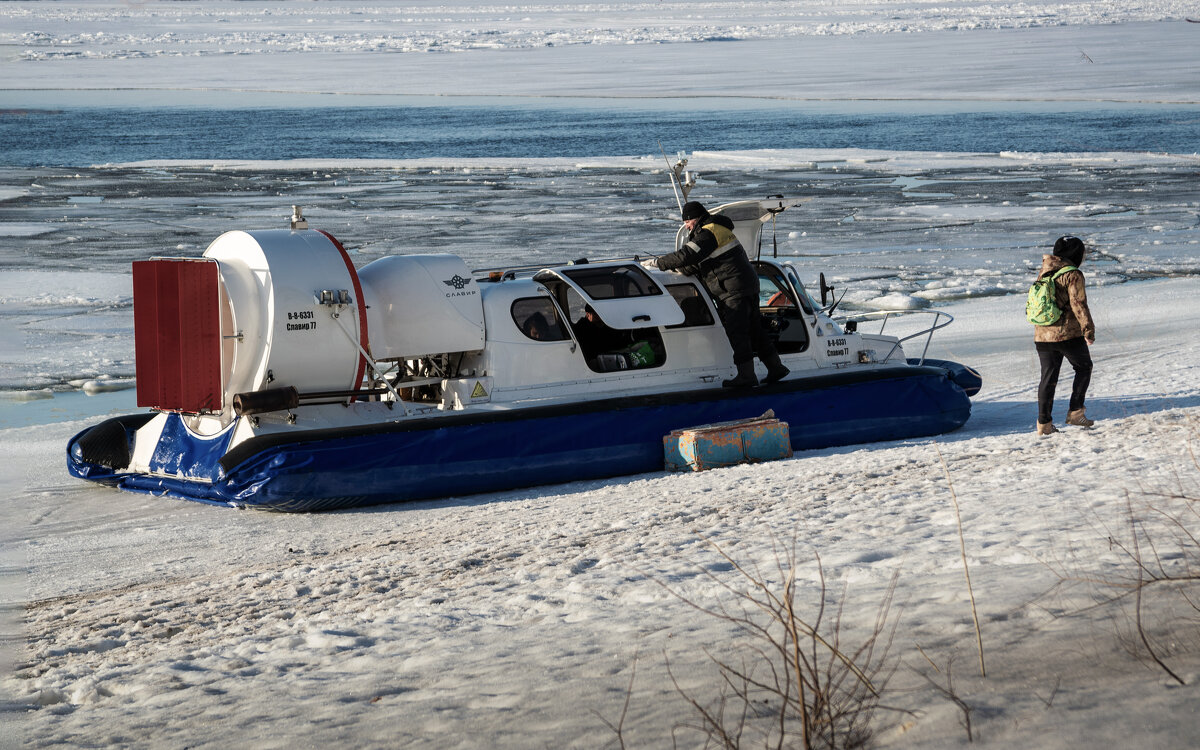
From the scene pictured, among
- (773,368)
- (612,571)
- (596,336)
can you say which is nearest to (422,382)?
(596,336)

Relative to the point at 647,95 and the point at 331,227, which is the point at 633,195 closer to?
the point at 331,227

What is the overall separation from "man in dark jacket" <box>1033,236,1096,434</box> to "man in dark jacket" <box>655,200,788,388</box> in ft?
6.82


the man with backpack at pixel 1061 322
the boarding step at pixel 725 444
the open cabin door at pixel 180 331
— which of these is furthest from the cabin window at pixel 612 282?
the man with backpack at pixel 1061 322

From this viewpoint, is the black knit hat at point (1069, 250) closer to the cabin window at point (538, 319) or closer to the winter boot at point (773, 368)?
the winter boot at point (773, 368)

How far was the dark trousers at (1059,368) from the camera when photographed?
345 inches

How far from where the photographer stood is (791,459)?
9.18 m

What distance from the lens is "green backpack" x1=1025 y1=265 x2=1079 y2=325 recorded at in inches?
344

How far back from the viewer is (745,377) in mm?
9773

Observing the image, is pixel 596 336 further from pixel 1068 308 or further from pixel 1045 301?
pixel 1068 308

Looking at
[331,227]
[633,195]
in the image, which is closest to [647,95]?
[633,195]

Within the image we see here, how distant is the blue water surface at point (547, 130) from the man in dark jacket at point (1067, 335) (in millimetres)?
25855

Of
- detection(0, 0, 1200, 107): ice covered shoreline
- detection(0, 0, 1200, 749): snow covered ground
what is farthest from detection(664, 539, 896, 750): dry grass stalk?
detection(0, 0, 1200, 107): ice covered shoreline

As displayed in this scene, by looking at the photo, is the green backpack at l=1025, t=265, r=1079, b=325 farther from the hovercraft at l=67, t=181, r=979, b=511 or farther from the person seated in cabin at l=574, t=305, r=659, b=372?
the person seated in cabin at l=574, t=305, r=659, b=372

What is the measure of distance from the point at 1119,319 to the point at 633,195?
42.5 feet
